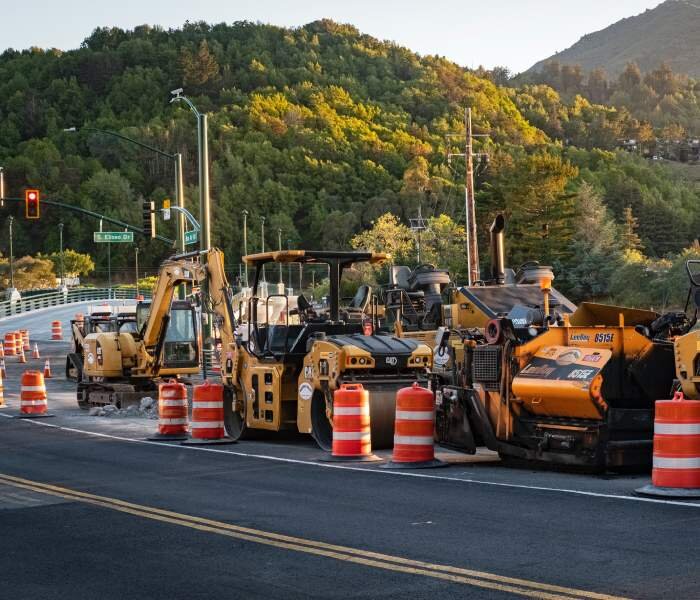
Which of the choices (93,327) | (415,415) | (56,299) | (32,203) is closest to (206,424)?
(415,415)

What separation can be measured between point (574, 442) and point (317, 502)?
3500 mm

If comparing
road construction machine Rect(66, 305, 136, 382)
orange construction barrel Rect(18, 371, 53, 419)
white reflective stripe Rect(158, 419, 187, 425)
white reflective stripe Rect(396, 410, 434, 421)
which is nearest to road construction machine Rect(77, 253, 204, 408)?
orange construction barrel Rect(18, 371, 53, 419)

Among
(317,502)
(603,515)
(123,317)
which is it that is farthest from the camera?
(123,317)

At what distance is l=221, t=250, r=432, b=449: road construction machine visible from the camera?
62.6 feet

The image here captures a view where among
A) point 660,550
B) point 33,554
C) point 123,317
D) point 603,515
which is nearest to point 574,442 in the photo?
point 603,515

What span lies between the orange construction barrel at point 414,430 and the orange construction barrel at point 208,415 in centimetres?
526

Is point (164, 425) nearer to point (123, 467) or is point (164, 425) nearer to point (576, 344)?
point (123, 467)

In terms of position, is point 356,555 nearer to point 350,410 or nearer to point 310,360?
point 350,410

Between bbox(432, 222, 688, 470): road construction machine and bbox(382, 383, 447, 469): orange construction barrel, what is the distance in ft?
2.09

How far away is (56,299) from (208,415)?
8499 cm

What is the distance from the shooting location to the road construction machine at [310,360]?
19.1m

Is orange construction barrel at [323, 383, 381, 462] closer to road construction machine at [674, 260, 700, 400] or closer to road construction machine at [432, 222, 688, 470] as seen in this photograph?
road construction machine at [432, 222, 688, 470]

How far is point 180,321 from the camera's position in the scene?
3303 centimetres

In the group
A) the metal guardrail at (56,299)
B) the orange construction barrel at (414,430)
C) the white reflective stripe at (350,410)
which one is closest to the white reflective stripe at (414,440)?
the orange construction barrel at (414,430)
